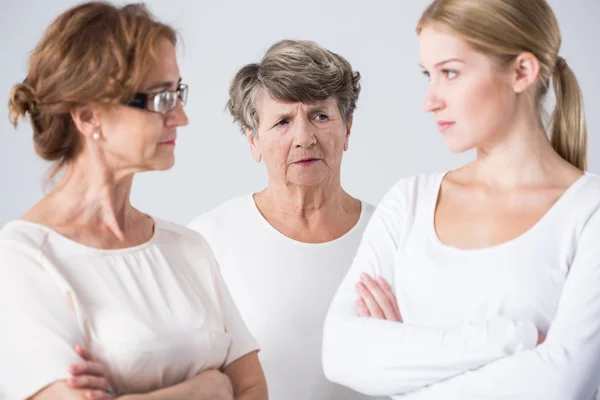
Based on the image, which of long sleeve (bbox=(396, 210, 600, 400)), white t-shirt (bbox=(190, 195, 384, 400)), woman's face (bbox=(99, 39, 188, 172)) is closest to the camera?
long sleeve (bbox=(396, 210, 600, 400))

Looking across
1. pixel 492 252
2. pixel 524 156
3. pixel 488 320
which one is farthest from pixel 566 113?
pixel 488 320

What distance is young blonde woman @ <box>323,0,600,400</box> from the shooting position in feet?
7.25

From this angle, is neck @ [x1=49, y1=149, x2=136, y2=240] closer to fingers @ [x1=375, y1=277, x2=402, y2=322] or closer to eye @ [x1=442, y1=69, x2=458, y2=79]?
fingers @ [x1=375, y1=277, x2=402, y2=322]

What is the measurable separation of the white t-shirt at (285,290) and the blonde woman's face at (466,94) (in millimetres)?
1016

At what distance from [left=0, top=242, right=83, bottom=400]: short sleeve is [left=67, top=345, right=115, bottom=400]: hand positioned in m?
0.02

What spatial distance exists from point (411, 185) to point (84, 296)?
0.94 meters

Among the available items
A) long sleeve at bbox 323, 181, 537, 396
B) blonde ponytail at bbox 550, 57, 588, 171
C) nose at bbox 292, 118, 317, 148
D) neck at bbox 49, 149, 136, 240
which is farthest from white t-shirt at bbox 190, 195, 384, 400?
blonde ponytail at bbox 550, 57, 588, 171

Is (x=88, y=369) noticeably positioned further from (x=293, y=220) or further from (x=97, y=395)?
(x=293, y=220)

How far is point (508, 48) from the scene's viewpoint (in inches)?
91.4

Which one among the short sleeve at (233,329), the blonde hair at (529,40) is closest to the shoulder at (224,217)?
the short sleeve at (233,329)

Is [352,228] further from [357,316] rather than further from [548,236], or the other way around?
[548,236]

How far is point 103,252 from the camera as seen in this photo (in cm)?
244

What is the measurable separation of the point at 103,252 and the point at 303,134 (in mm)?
1046

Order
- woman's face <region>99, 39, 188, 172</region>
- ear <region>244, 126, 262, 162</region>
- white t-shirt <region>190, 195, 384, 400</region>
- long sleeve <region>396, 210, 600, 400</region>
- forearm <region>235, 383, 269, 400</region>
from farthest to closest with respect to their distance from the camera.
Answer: ear <region>244, 126, 262, 162</region>
white t-shirt <region>190, 195, 384, 400</region>
forearm <region>235, 383, 269, 400</region>
woman's face <region>99, 39, 188, 172</region>
long sleeve <region>396, 210, 600, 400</region>
